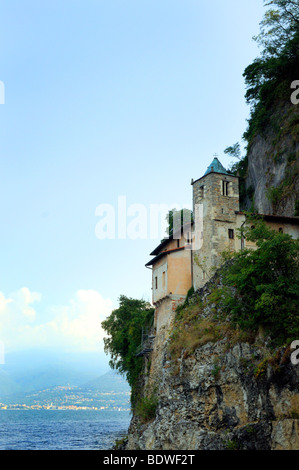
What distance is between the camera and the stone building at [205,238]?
1320 inches

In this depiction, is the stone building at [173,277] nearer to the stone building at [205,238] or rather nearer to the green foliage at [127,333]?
the stone building at [205,238]

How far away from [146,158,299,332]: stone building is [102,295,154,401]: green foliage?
6612mm

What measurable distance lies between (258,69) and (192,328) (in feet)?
106

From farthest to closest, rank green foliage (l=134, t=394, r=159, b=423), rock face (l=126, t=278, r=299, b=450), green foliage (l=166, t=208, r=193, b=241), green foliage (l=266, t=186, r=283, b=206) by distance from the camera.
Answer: green foliage (l=166, t=208, r=193, b=241) < green foliage (l=266, t=186, r=283, b=206) < green foliage (l=134, t=394, r=159, b=423) < rock face (l=126, t=278, r=299, b=450)

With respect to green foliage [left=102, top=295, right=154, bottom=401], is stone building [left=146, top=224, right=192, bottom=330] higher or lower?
higher

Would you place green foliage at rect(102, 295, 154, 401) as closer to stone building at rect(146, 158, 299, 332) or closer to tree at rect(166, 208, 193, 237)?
stone building at rect(146, 158, 299, 332)

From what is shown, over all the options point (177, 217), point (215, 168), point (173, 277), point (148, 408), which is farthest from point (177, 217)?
point (148, 408)

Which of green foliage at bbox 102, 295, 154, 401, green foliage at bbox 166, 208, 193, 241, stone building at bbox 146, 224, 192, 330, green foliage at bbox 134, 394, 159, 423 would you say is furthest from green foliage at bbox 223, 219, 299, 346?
green foliage at bbox 166, 208, 193, 241

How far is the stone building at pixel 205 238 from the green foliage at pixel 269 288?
6.70m

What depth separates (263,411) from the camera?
875 inches

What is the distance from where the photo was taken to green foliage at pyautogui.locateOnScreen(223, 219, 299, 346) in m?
23.0

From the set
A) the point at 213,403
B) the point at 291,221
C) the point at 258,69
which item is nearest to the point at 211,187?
the point at 291,221

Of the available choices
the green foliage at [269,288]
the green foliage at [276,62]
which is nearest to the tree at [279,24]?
the green foliage at [276,62]
